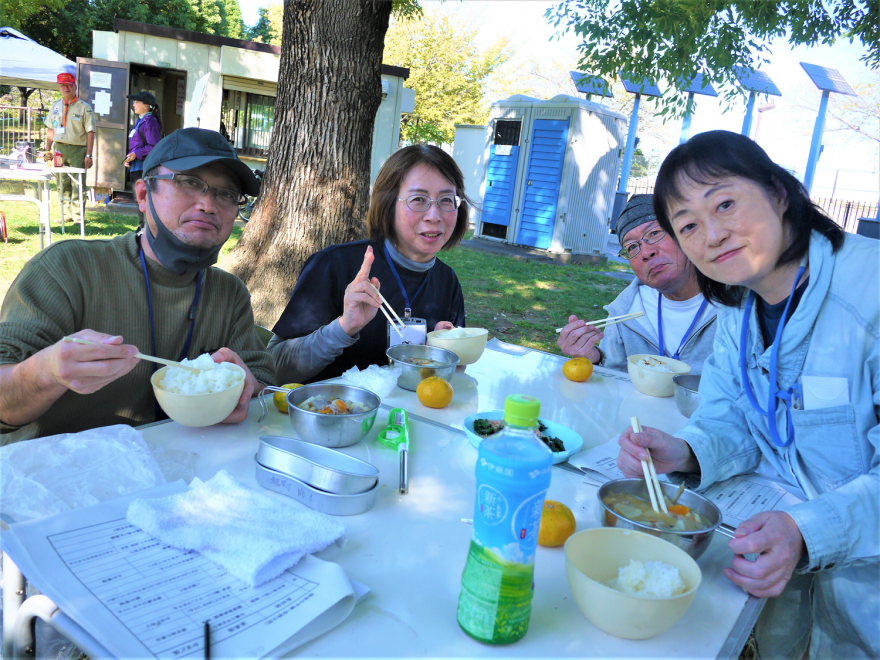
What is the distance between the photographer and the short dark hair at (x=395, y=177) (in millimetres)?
2793

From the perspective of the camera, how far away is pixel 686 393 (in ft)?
7.14

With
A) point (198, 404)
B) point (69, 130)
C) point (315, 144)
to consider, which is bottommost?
point (198, 404)

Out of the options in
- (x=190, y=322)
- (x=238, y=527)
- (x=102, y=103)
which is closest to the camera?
(x=238, y=527)

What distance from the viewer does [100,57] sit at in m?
13.1

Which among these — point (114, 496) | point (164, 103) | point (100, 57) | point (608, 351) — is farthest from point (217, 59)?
point (114, 496)

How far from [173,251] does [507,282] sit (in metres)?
7.64

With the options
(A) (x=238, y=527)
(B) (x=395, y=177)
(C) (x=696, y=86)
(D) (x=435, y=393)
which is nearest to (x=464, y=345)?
(D) (x=435, y=393)

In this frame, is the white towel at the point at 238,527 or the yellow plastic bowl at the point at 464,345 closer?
the white towel at the point at 238,527

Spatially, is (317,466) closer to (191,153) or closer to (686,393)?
(191,153)

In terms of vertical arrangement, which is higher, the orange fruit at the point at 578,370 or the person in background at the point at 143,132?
the person in background at the point at 143,132

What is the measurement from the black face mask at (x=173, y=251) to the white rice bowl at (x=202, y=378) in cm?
47

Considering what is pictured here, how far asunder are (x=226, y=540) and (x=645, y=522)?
0.86 metres

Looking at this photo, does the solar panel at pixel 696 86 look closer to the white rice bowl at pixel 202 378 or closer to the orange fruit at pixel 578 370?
the orange fruit at pixel 578 370

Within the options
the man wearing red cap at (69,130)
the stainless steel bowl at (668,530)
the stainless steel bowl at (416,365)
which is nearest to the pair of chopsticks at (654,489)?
the stainless steel bowl at (668,530)
